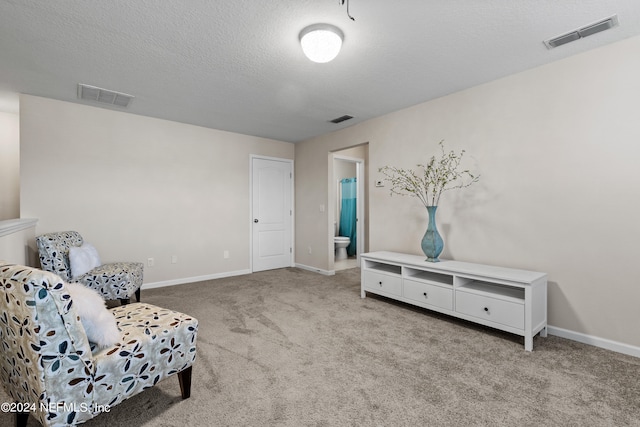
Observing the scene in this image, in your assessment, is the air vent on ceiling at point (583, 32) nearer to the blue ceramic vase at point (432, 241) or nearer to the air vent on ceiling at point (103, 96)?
the blue ceramic vase at point (432, 241)

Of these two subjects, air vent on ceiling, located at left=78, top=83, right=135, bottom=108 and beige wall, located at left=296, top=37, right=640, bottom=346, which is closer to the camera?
beige wall, located at left=296, top=37, right=640, bottom=346

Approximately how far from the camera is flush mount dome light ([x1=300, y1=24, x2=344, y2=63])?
2.11 metres

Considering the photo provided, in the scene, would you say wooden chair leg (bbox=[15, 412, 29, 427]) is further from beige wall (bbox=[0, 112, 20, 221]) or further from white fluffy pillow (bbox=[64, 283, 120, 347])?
beige wall (bbox=[0, 112, 20, 221])

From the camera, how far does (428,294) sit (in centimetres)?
302

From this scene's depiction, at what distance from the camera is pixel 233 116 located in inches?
163

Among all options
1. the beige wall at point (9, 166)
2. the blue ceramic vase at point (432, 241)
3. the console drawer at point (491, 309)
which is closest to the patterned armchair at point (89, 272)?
the beige wall at point (9, 166)

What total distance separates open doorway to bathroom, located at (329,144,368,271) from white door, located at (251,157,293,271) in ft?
3.04

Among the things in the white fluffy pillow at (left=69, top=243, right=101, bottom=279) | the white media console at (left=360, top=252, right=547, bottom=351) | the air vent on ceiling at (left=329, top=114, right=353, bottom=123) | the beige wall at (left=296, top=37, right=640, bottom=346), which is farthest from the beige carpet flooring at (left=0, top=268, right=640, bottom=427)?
the air vent on ceiling at (left=329, top=114, right=353, bottom=123)

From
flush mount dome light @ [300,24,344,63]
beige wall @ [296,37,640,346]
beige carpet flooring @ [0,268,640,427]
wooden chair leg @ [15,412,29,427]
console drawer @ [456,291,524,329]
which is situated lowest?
beige carpet flooring @ [0,268,640,427]

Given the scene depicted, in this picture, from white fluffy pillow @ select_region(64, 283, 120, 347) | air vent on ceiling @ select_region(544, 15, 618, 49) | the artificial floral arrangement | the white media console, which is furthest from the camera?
the artificial floral arrangement

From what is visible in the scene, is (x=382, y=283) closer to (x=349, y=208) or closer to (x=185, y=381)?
(x=185, y=381)

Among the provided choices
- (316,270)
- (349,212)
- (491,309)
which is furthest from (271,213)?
(491,309)

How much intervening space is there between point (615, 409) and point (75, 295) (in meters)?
2.87

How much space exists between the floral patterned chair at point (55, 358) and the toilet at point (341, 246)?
16.2 feet
